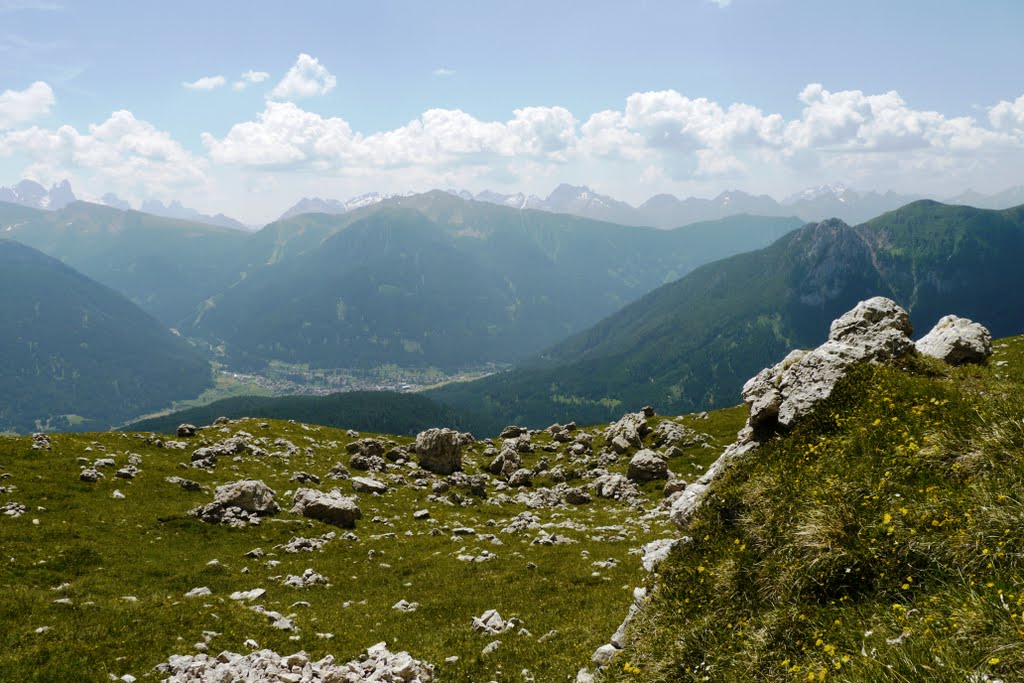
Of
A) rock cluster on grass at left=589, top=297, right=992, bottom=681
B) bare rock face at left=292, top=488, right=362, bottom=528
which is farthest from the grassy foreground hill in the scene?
bare rock face at left=292, top=488, right=362, bottom=528

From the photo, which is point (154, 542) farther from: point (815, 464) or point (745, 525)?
point (815, 464)

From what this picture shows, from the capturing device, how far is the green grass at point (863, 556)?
7.72 m

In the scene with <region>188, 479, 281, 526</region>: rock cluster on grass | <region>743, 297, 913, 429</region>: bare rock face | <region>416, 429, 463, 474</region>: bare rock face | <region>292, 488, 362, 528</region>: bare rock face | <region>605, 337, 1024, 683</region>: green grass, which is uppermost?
<region>743, 297, 913, 429</region>: bare rock face

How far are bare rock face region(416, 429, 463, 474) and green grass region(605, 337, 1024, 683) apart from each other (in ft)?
157

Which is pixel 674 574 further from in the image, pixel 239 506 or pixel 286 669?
pixel 239 506

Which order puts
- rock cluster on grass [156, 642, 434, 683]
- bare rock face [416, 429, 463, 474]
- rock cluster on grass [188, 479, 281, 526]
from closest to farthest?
rock cluster on grass [156, 642, 434, 683] < rock cluster on grass [188, 479, 281, 526] < bare rock face [416, 429, 463, 474]

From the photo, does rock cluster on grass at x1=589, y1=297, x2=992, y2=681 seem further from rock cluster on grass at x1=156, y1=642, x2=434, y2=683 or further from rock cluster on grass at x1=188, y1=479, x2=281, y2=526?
rock cluster on grass at x1=188, y1=479, x2=281, y2=526

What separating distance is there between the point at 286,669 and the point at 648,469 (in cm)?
4363

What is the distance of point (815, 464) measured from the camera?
13445 millimetres

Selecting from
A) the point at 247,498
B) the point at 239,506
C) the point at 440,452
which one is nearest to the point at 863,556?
the point at 247,498

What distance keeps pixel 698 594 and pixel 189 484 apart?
4209 cm

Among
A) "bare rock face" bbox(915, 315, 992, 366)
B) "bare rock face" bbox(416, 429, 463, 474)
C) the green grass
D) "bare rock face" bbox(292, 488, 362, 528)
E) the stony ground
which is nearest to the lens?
the green grass

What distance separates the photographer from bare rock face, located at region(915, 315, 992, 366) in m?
33.7

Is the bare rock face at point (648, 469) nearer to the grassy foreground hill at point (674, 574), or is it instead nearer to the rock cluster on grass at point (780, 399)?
the grassy foreground hill at point (674, 574)
